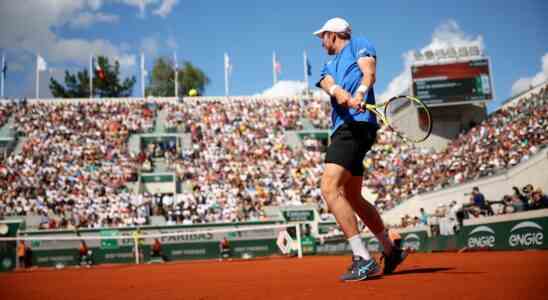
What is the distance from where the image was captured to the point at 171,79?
2763 inches

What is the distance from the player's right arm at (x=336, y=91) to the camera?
4.90 meters

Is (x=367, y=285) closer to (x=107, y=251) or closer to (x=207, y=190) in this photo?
(x=107, y=251)

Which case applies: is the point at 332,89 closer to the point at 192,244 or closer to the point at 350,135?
the point at 350,135

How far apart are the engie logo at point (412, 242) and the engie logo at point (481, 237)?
257 centimetres

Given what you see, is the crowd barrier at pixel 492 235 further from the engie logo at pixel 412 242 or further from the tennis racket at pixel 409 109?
the tennis racket at pixel 409 109

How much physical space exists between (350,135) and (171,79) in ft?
220

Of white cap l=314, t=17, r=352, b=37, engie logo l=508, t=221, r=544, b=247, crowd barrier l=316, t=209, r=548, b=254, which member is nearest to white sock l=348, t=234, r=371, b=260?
white cap l=314, t=17, r=352, b=37

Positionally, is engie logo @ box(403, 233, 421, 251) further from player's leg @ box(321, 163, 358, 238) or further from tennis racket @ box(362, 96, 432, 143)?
player's leg @ box(321, 163, 358, 238)

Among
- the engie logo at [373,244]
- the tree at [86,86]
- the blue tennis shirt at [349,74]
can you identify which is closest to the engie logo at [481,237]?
the engie logo at [373,244]

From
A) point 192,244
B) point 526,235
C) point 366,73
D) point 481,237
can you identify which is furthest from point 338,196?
point 192,244

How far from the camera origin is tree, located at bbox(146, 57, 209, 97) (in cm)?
7062

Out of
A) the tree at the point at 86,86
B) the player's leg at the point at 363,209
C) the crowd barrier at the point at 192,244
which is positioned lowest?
the crowd barrier at the point at 192,244

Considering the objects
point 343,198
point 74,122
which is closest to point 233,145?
point 74,122

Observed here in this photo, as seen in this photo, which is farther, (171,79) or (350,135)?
(171,79)
